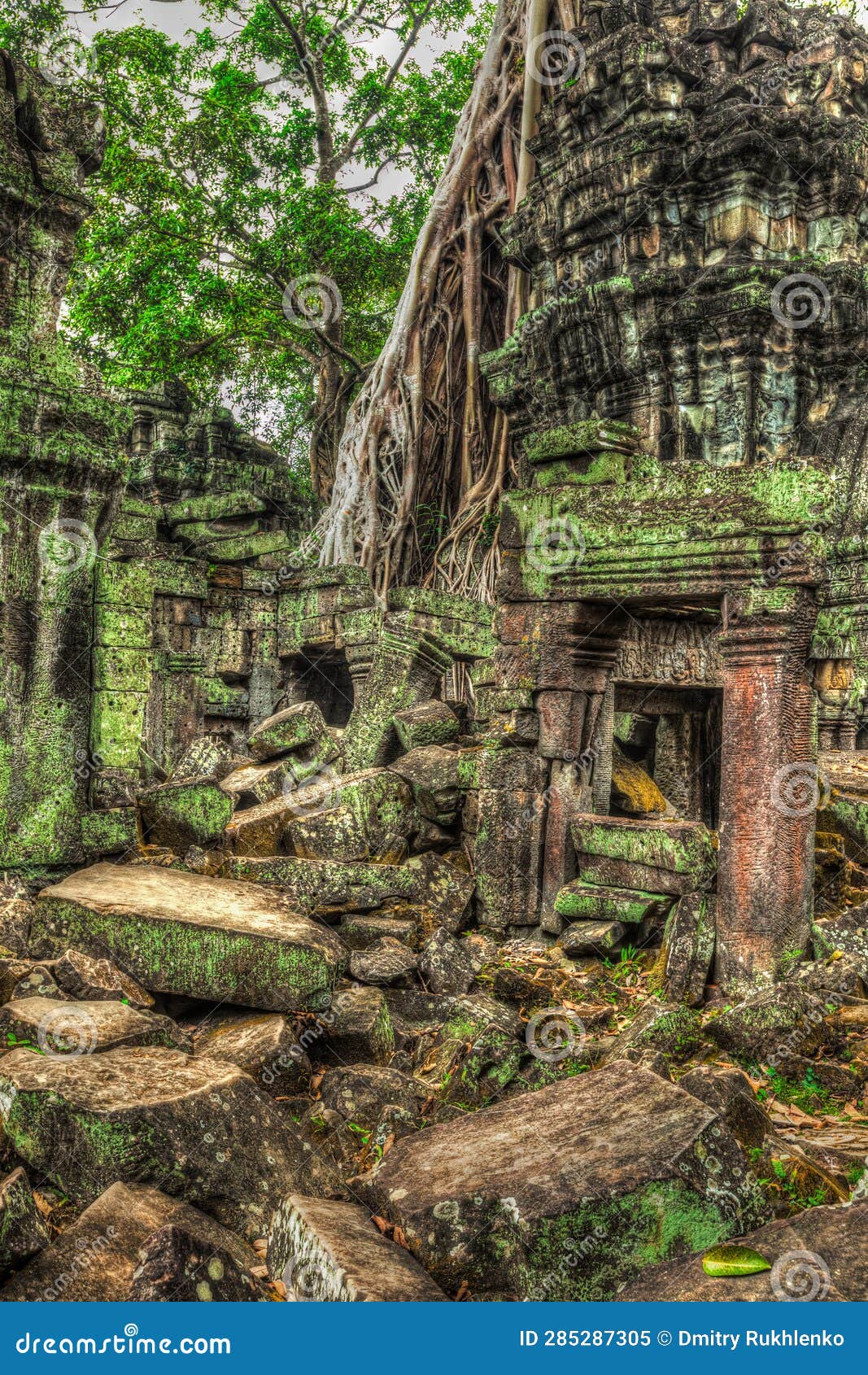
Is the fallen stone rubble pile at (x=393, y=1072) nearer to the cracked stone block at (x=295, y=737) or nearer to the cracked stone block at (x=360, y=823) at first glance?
the cracked stone block at (x=360, y=823)

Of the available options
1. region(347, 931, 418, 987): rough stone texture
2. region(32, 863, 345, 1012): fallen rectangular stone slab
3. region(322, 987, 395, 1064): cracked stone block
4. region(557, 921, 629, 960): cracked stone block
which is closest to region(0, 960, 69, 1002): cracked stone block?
region(32, 863, 345, 1012): fallen rectangular stone slab

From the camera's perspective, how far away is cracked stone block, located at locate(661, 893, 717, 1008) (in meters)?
4.57

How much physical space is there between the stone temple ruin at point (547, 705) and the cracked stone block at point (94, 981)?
18 millimetres

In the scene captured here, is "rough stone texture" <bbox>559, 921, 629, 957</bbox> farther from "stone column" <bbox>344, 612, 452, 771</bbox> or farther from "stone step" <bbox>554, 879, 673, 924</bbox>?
"stone column" <bbox>344, 612, 452, 771</bbox>

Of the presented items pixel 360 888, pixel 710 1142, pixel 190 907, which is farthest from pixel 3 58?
pixel 710 1142

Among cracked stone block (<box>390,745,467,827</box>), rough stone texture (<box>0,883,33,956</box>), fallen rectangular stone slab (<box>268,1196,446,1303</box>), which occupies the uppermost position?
cracked stone block (<box>390,745,467,827</box>)

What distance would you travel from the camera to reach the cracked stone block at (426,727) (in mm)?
6707

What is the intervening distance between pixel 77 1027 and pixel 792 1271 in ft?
7.72

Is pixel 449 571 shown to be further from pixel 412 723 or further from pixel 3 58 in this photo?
pixel 3 58

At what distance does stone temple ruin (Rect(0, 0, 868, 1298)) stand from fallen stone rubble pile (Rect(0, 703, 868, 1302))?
0.09 feet

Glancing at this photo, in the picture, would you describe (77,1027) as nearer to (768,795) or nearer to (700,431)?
(768,795)

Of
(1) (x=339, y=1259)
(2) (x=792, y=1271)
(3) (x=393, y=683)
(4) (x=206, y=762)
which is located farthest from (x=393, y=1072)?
(3) (x=393, y=683)

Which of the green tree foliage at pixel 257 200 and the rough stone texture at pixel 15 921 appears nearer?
the rough stone texture at pixel 15 921

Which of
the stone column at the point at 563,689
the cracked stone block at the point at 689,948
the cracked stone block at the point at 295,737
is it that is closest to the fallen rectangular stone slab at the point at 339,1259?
the cracked stone block at the point at 689,948
